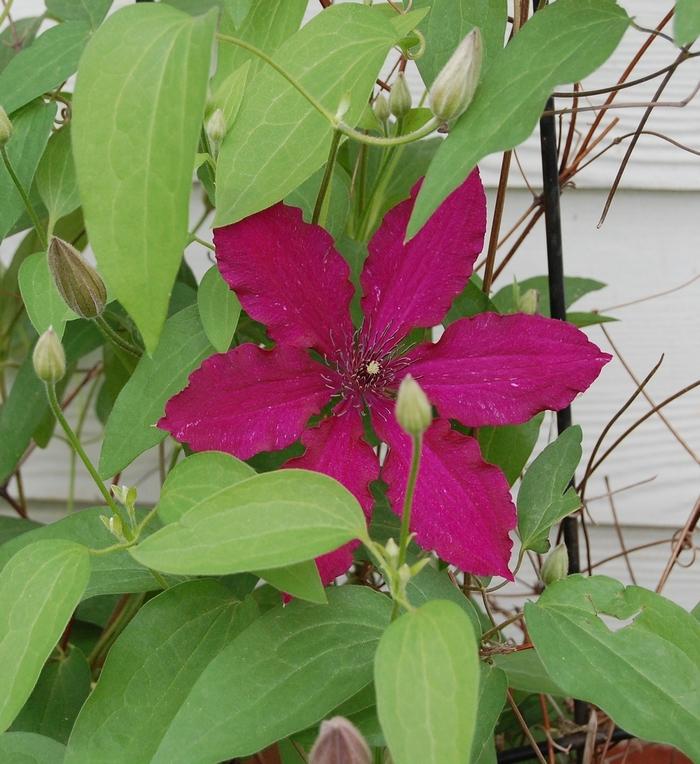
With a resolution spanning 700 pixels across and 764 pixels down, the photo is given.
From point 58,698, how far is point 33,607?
0.20 meters

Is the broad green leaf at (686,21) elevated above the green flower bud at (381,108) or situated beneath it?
elevated above

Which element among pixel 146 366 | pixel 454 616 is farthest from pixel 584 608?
pixel 146 366

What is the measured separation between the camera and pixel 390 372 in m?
0.41

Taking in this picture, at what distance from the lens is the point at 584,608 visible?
36 centimetres

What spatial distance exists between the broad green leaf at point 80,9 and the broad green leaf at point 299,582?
30 cm

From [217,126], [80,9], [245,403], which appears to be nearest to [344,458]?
[245,403]

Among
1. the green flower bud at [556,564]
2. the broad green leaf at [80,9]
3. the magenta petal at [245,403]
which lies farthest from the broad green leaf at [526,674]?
the broad green leaf at [80,9]

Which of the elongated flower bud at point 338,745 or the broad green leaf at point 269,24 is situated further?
the broad green leaf at point 269,24

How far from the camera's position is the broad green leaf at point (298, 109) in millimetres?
341

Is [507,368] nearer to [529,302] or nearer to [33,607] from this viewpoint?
[529,302]

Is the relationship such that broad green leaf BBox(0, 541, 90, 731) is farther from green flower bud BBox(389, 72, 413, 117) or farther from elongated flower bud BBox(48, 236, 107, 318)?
green flower bud BBox(389, 72, 413, 117)

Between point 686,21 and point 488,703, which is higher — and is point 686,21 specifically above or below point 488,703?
above

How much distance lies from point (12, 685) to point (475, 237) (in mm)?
248

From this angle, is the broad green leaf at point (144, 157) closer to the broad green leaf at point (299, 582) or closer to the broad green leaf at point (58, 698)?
the broad green leaf at point (299, 582)
